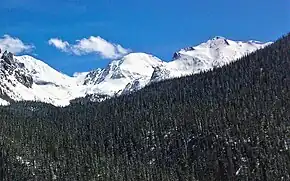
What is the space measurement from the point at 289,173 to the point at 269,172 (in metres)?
9.35

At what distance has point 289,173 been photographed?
191750mm

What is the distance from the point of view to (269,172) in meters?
200
